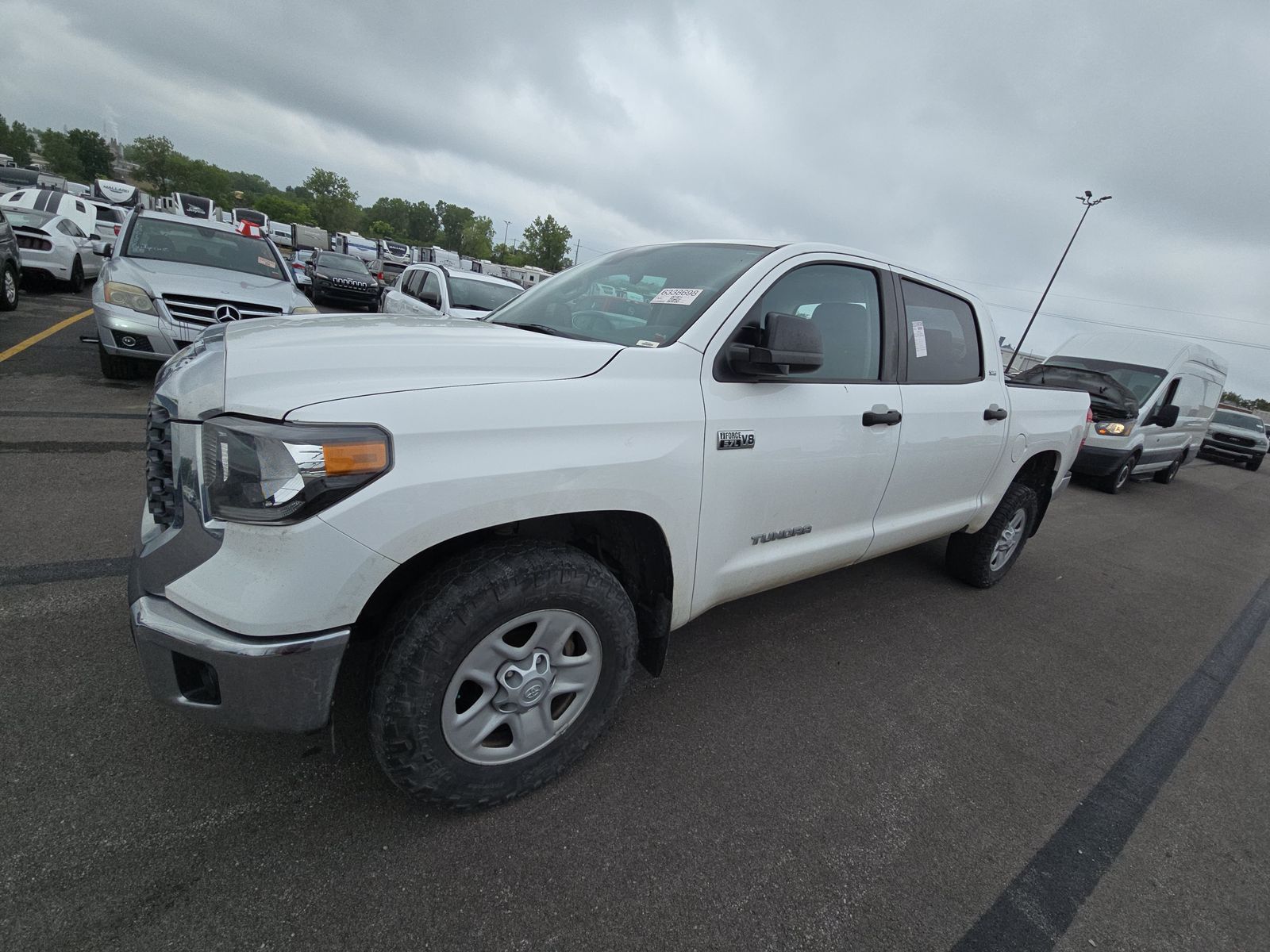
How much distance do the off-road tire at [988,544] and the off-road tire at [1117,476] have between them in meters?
5.81

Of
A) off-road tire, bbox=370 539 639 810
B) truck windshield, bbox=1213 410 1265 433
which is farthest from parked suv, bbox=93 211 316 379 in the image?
truck windshield, bbox=1213 410 1265 433

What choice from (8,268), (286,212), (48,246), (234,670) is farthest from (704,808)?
(286,212)

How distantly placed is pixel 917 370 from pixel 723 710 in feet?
6.07

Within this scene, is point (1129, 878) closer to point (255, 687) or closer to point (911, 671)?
point (911, 671)

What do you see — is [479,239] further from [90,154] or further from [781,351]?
[781,351]

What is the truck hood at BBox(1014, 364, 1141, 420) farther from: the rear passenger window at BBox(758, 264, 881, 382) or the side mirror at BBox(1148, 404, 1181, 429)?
the rear passenger window at BBox(758, 264, 881, 382)

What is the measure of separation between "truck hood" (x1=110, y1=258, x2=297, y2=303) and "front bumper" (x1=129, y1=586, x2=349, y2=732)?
5.24 metres

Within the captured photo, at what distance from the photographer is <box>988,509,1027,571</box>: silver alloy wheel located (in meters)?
4.09

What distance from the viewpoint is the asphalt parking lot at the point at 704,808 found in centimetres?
163

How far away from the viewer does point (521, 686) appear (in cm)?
184

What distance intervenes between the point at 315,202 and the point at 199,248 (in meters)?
106

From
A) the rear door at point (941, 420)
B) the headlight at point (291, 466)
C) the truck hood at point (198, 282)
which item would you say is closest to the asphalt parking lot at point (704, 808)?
the rear door at point (941, 420)

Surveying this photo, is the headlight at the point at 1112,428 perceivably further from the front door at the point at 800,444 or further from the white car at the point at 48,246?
the white car at the point at 48,246

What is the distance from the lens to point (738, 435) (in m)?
2.16
